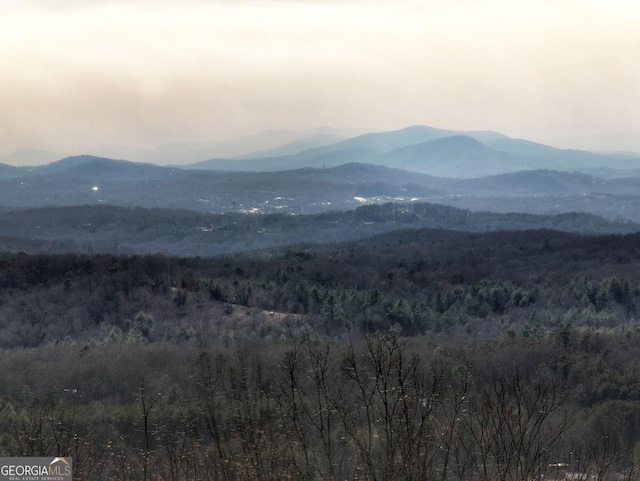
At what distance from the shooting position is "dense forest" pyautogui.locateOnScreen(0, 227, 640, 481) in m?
13.9

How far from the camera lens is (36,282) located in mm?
96000

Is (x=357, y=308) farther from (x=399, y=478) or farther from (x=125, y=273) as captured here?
(x=399, y=478)

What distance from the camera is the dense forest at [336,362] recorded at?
13.9m
